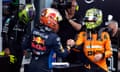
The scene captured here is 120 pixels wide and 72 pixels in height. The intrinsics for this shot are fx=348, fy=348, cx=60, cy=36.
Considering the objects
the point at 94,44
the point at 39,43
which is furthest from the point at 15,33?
the point at 94,44

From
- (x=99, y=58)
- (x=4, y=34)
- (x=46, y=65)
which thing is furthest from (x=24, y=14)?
(x=99, y=58)

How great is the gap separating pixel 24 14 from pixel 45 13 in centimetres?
63

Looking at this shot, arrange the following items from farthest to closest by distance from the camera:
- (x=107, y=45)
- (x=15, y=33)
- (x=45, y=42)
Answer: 1. (x=15, y=33)
2. (x=107, y=45)
3. (x=45, y=42)

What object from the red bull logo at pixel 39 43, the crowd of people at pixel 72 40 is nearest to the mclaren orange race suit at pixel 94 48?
the crowd of people at pixel 72 40

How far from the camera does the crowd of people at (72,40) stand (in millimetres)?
4156

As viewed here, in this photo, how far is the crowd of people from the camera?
4156 millimetres

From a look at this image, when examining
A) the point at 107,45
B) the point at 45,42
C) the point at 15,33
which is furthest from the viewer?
the point at 15,33

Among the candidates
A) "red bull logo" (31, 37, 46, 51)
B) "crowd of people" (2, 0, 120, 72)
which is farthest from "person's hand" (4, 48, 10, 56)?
"red bull logo" (31, 37, 46, 51)

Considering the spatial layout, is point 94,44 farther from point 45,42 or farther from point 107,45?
point 45,42

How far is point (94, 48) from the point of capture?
4262 mm

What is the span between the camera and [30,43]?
4.30 meters

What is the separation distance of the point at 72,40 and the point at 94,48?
0.97 feet

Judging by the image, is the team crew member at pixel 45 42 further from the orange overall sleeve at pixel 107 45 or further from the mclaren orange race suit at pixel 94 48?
the orange overall sleeve at pixel 107 45

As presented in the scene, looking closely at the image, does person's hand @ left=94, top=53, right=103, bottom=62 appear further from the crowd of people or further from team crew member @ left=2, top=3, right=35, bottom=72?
team crew member @ left=2, top=3, right=35, bottom=72
